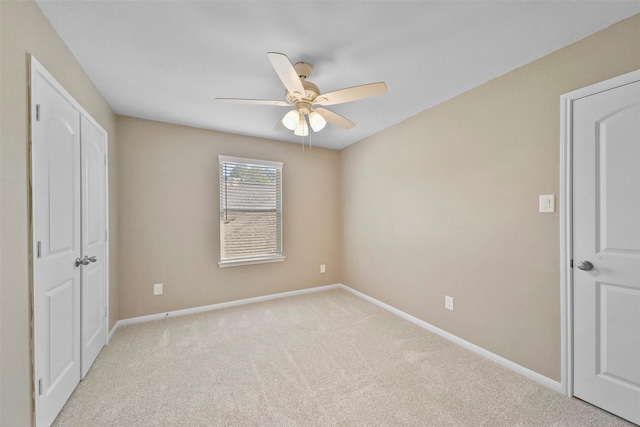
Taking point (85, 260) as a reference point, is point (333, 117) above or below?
above

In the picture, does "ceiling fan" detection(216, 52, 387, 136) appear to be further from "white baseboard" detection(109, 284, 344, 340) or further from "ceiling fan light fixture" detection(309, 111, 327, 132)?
"white baseboard" detection(109, 284, 344, 340)

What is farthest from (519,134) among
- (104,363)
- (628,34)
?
(104,363)

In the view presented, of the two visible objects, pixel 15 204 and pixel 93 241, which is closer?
pixel 15 204

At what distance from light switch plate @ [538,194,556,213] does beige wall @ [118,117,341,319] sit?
112 inches

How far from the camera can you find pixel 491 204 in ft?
7.20

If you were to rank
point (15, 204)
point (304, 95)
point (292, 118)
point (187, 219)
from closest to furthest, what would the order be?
point (15, 204), point (304, 95), point (292, 118), point (187, 219)

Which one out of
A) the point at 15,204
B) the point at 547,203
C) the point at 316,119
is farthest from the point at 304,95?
the point at 547,203

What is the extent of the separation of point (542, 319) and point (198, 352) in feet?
9.40

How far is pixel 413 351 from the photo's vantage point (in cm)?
232

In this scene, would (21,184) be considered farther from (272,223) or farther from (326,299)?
(326,299)

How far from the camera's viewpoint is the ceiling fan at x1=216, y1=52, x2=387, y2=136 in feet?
5.04

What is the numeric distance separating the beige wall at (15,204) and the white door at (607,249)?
3209mm

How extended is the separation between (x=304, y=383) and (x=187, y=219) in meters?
2.40

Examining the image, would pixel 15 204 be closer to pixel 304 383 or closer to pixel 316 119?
pixel 316 119
